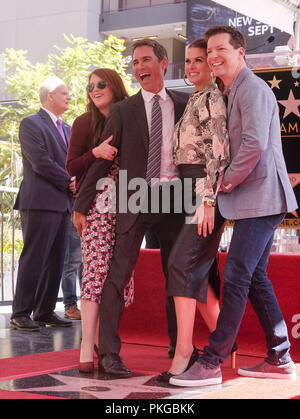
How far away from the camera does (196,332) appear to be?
4047 mm

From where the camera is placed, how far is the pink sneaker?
314 centimetres

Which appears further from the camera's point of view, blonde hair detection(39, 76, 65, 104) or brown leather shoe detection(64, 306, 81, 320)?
brown leather shoe detection(64, 306, 81, 320)

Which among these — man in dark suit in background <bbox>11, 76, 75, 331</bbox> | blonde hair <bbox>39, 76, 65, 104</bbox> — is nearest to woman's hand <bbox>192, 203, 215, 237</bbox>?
man in dark suit in background <bbox>11, 76, 75, 331</bbox>

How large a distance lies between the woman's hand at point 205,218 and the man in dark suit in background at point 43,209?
203cm

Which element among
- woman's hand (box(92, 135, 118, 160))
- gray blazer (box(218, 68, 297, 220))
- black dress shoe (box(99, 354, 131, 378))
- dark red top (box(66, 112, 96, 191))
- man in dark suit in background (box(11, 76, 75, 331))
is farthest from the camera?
man in dark suit in background (box(11, 76, 75, 331))

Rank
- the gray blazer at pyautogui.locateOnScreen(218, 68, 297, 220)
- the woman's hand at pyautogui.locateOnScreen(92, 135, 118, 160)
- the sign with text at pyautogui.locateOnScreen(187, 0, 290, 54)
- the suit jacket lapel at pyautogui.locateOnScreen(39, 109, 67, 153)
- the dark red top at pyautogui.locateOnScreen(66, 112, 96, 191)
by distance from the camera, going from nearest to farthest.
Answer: the gray blazer at pyautogui.locateOnScreen(218, 68, 297, 220) < the woman's hand at pyautogui.locateOnScreen(92, 135, 118, 160) < the dark red top at pyautogui.locateOnScreen(66, 112, 96, 191) < the suit jacket lapel at pyautogui.locateOnScreen(39, 109, 67, 153) < the sign with text at pyautogui.locateOnScreen(187, 0, 290, 54)

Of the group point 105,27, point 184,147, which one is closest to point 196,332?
point 184,147

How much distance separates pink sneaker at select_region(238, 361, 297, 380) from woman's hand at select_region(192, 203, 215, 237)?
0.67 m

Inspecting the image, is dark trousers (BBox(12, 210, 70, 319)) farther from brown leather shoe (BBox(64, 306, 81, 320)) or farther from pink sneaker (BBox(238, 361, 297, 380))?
pink sneaker (BBox(238, 361, 297, 380))

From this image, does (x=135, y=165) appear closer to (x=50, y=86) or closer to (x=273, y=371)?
(x=273, y=371)

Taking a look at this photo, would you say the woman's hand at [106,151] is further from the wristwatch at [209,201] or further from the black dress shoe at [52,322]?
the black dress shoe at [52,322]

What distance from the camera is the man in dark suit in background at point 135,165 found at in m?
3.19

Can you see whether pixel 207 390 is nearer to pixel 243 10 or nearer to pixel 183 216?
pixel 183 216
